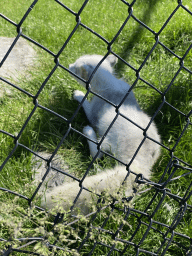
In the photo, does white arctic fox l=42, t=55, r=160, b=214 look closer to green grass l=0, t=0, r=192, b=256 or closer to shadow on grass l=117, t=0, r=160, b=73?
green grass l=0, t=0, r=192, b=256

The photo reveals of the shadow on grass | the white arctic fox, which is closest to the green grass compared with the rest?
the shadow on grass

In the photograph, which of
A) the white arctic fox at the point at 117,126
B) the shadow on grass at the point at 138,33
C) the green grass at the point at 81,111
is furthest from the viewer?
the shadow on grass at the point at 138,33

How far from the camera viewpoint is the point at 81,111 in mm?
3057

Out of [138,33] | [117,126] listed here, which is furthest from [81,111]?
[138,33]

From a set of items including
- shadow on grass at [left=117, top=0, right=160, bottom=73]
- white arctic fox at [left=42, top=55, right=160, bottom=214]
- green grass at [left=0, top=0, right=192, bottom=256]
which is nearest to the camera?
green grass at [left=0, top=0, right=192, bottom=256]

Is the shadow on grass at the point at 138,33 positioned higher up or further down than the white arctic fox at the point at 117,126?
higher up

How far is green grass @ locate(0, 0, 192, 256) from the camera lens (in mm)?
1631

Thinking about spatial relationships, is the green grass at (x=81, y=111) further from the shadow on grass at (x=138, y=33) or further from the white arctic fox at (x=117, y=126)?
the white arctic fox at (x=117, y=126)

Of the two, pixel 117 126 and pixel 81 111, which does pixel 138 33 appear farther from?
pixel 117 126

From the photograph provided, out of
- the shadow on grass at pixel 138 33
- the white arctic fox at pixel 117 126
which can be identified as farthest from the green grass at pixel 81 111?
the white arctic fox at pixel 117 126

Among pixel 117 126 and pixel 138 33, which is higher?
pixel 138 33

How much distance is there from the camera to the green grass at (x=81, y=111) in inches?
64.2

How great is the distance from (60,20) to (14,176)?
3953 mm

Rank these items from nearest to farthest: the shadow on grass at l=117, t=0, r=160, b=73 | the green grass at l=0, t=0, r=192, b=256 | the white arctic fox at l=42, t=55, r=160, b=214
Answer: the green grass at l=0, t=0, r=192, b=256 < the white arctic fox at l=42, t=55, r=160, b=214 < the shadow on grass at l=117, t=0, r=160, b=73
